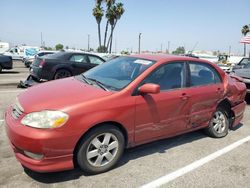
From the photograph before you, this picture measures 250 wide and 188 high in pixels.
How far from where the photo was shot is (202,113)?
4.70 meters

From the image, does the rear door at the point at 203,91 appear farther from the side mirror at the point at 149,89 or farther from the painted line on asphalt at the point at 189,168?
the side mirror at the point at 149,89

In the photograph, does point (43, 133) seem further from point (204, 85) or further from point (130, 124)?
point (204, 85)

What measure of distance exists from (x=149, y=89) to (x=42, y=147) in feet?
5.09

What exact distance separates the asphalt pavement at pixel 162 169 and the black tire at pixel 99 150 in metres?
0.11

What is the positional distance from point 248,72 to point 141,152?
5904 mm

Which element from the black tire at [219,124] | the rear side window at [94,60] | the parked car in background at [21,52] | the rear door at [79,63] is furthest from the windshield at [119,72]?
the parked car in background at [21,52]

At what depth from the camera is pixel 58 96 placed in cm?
345

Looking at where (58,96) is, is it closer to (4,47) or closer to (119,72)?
(119,72)

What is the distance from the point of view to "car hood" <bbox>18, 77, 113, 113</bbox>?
3.22 meters

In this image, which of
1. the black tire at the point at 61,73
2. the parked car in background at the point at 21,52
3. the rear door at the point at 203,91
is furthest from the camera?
the parked car in background at the point at 21,52

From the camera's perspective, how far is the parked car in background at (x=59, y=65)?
1018cm

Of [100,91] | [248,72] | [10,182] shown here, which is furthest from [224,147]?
[248,72]

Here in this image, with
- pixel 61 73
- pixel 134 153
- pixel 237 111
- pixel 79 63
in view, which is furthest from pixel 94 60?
pixel 134 153

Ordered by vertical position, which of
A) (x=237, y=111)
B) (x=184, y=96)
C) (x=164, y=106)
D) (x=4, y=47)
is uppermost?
(x=4, y=47)
